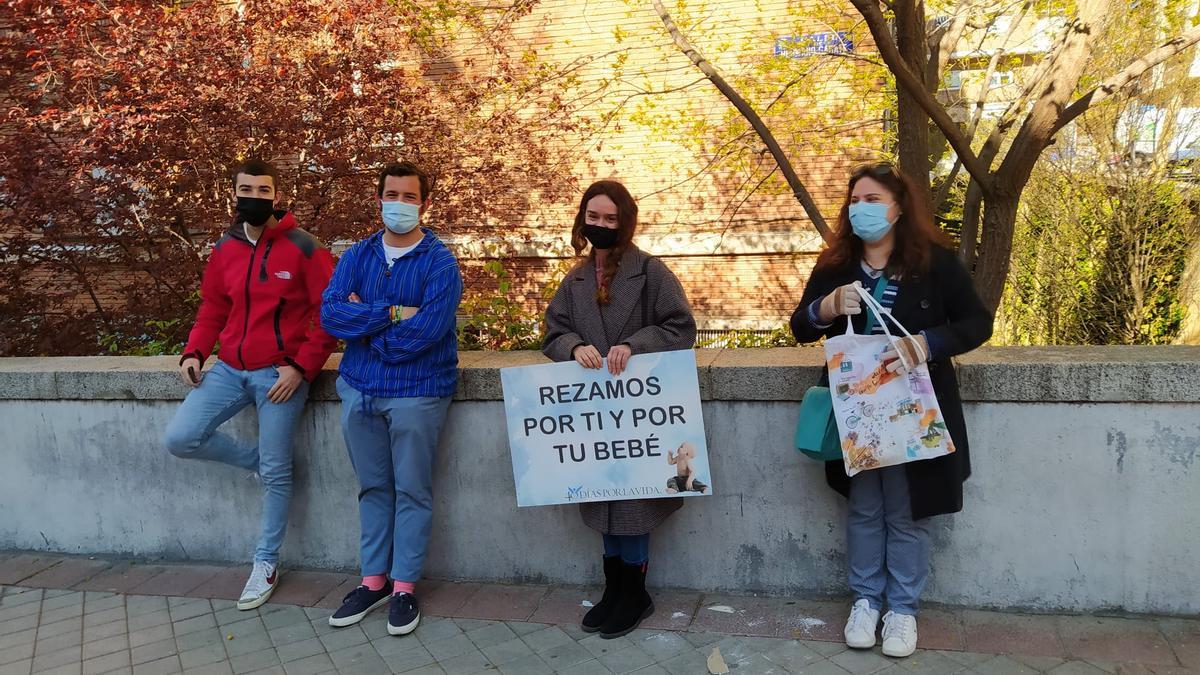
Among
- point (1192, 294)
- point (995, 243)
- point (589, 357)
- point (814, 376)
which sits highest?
point (589, 357)

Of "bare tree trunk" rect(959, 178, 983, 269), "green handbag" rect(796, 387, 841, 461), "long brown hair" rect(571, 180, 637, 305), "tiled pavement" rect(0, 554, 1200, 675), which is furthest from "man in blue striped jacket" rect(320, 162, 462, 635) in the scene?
"bare tree trunk" rect(959, 178, 983, 269)

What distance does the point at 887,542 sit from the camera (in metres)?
3.73

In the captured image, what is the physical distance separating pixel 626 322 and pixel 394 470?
1266 millimetres

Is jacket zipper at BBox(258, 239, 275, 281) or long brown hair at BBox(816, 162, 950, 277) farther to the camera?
jacket zipper at BBox(258, 239, 275, 281)

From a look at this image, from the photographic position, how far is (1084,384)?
3645 millimetres

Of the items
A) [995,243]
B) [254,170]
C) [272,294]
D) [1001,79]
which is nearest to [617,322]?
[272,294]

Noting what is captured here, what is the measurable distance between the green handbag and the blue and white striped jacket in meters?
1.58

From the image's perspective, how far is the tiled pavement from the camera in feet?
11.7

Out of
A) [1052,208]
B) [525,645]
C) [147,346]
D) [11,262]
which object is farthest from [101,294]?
[1052,208]

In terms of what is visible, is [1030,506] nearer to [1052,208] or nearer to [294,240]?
[294,240]

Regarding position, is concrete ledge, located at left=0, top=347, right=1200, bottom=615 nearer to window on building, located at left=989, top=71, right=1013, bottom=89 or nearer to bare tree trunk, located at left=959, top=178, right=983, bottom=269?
bare tree trunk, located at left=959, top=178, right=983, bottom=269

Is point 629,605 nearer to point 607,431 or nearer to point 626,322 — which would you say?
point 607,431

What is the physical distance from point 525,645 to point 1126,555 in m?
2.46

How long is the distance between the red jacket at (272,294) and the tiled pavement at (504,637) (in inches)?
46.9
